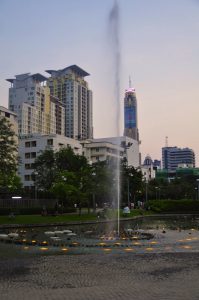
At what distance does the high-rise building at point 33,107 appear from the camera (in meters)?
184

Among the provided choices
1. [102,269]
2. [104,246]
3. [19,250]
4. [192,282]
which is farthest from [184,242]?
[192,282]

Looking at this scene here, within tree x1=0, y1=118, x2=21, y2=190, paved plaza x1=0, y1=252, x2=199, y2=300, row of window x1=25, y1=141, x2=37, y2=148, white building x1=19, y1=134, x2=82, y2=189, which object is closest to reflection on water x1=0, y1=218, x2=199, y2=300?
paved plaza x1=0, y1=252, x2=199, y2=300

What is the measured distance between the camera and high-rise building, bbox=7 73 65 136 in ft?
602

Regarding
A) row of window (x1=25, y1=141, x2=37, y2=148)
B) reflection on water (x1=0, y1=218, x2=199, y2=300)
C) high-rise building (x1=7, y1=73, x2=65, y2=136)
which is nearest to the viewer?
reflection on water (x1=0, y1=218, x2=199, y2=300)

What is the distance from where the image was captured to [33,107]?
188 meters

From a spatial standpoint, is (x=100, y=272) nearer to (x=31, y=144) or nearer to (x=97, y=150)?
(x=31, y=144)

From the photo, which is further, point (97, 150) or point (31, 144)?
point (97, 150)

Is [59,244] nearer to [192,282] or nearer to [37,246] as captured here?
[37,246]

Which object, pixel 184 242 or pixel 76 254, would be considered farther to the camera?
pixel 184 242

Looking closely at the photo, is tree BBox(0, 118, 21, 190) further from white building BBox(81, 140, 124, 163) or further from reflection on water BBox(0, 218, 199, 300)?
white building BBox(81, 140, 124, 163)

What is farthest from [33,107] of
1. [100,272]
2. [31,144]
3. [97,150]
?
[100,272]

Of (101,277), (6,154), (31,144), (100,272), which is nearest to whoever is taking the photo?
(101,277)

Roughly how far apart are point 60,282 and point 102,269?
2.72 metres

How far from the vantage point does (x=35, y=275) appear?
1393 cm
